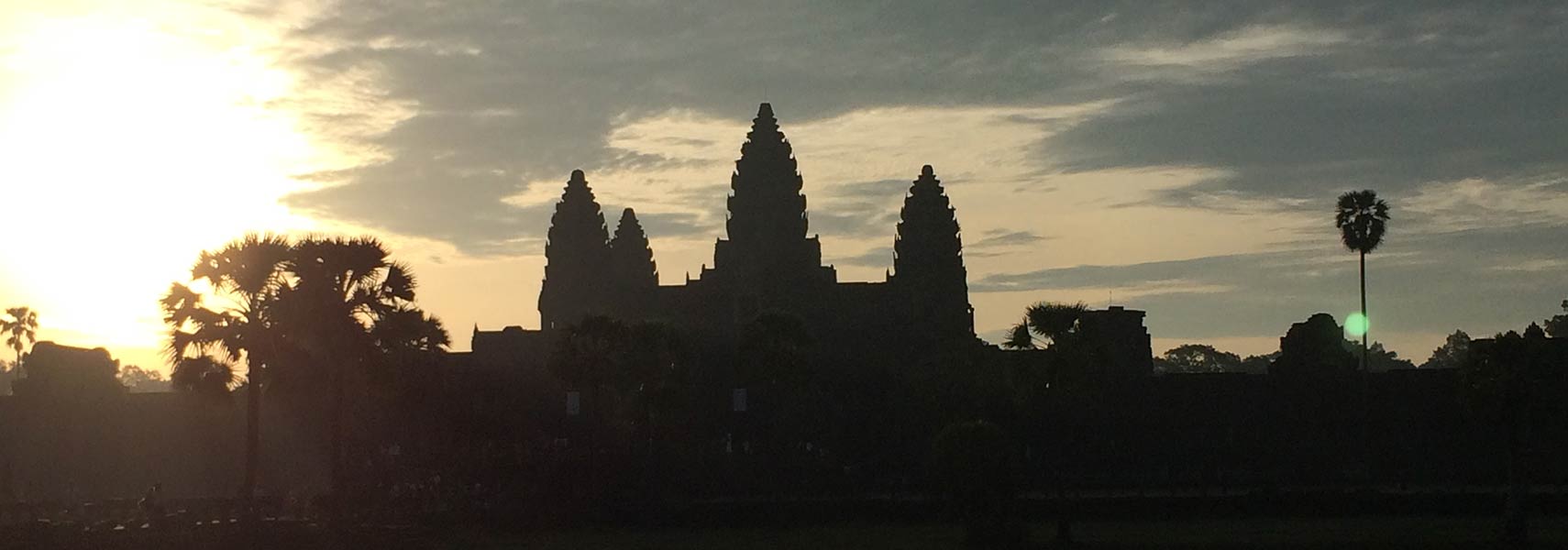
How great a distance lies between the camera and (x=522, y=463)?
44312 mm

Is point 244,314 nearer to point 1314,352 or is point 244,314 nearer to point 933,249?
point 1314,352

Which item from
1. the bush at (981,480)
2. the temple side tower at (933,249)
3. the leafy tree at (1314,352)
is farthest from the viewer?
the temple side tower at (933,249)

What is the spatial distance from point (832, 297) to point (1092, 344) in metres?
50.7

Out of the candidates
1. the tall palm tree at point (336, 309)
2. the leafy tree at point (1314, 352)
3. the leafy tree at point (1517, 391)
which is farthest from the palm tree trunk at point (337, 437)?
the leafy tree at point (1314, 352)

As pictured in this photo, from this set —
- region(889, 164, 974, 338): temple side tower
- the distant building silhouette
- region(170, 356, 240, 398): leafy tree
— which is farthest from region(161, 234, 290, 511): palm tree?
region(889, 164, 974, 338): temple side tower

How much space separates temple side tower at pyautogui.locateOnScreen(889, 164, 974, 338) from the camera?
9538 cm

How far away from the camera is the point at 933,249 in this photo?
322 ft

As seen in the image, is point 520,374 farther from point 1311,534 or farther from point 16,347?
point 16,347

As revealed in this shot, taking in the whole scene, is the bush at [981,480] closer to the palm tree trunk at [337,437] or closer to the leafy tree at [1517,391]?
the leafy tree at [1517,391]

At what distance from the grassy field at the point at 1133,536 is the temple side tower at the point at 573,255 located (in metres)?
70.0

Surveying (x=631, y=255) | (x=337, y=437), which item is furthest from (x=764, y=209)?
(x=337, y=437)

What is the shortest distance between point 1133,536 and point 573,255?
255 feet

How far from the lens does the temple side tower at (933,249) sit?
9538cm

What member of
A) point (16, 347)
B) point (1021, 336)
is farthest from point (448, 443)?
point (16, 347)
